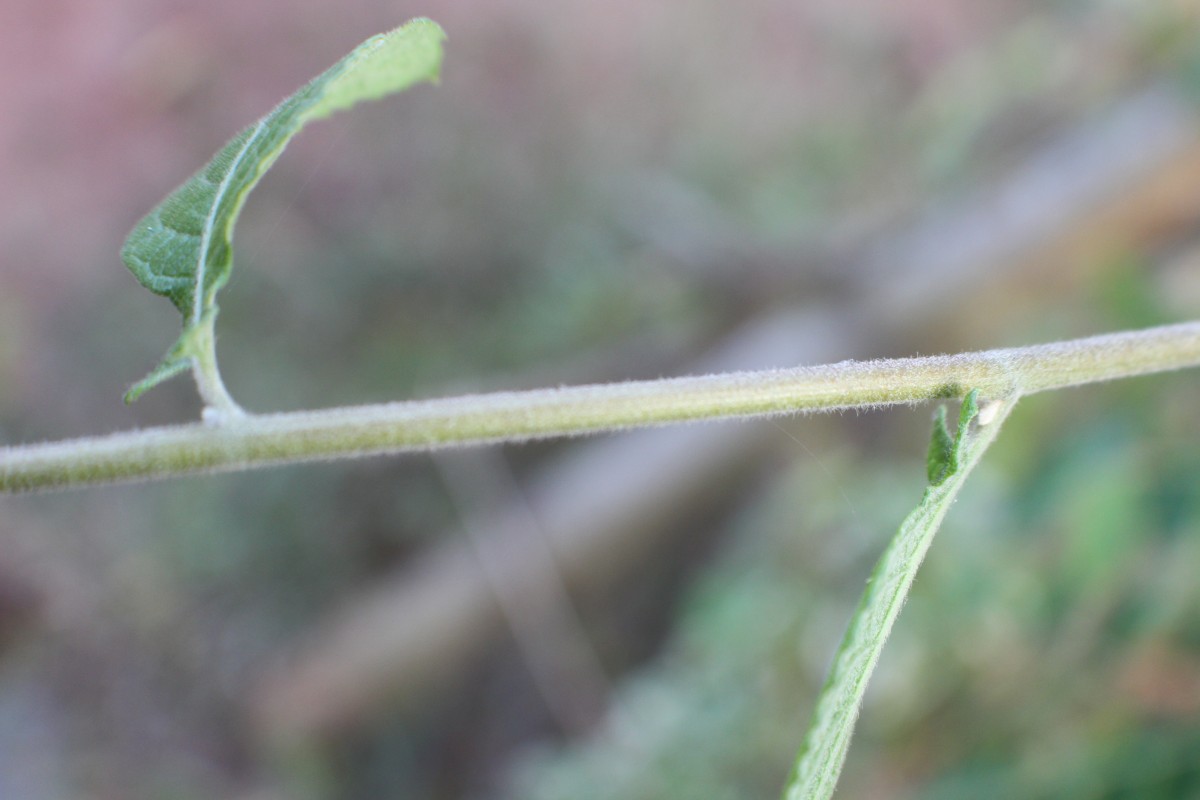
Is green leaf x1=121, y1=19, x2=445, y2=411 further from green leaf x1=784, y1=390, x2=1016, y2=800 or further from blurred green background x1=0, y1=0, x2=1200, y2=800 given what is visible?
blurred green background x1=0, y1=0, x2=1200, y2=800

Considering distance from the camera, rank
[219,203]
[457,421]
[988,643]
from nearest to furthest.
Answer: [457,421]
[219,203]
[988,643]

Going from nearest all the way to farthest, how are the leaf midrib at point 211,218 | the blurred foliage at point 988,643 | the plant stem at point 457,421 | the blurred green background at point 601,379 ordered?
1. the plant stem at point 457,421
2. the leaf midrib at point 211,218
3. the blurred foliage at point 988,643
4. the blurred green background at point 601,379

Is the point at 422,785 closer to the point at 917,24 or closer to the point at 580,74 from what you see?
the point at 580,74

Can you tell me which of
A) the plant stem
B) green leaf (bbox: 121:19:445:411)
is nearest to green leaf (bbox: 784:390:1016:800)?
the plant stem

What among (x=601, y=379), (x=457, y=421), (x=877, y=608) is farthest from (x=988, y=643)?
(x=601, y=379)

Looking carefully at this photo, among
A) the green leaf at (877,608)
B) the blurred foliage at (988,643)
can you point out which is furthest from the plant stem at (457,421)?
the blurred foliage at (988,643)

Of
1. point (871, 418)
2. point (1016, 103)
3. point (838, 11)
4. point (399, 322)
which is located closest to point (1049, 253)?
point (871, 418)

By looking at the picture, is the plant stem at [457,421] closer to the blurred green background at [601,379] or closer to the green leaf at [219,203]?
the green leaf at [219,203]

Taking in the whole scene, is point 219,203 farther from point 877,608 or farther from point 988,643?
point 988,643
